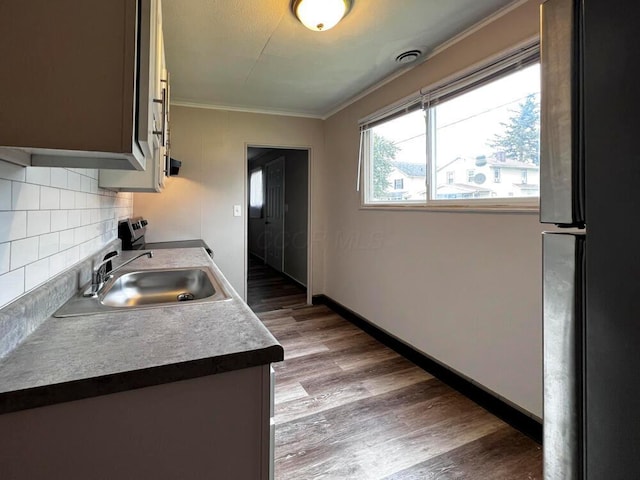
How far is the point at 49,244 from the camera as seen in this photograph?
1.05 metres

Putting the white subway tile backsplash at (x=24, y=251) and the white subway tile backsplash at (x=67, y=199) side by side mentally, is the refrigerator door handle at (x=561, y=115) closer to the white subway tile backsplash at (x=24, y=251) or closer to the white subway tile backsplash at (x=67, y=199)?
the white subway tile backsplash at (x=24, y=251)

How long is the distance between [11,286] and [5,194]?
0.23m

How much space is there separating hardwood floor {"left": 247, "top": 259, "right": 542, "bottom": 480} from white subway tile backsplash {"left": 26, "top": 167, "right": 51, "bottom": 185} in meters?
1.47

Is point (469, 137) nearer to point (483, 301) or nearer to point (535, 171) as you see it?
point (535, 171)

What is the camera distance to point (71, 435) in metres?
0.61

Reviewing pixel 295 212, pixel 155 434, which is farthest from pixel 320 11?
pixel 295 212

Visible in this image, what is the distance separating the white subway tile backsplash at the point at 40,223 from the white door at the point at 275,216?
13.5ft

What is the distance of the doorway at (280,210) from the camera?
15.5 ft

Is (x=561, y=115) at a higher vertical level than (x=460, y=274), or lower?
higher

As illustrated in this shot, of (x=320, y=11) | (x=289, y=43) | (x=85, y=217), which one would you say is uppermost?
(x=289, y=43)

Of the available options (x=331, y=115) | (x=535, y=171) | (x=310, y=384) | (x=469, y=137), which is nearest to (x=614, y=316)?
(x=535, y=171)

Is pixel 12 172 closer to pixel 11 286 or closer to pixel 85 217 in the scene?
pixel 11 286

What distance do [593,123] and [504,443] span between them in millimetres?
1806

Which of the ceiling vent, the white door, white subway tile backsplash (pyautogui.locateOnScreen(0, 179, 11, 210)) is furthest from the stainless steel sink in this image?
the white door
